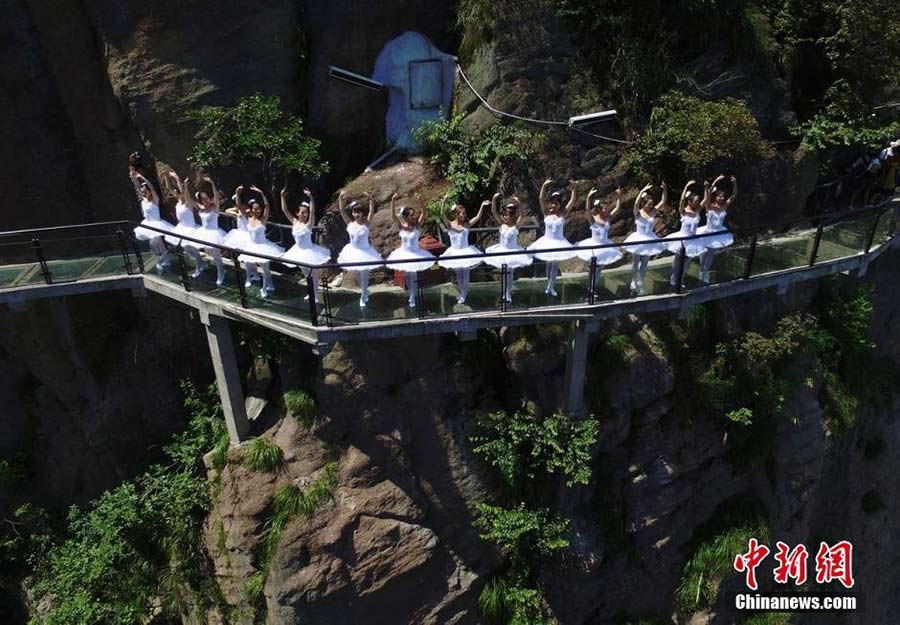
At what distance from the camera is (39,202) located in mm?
14711

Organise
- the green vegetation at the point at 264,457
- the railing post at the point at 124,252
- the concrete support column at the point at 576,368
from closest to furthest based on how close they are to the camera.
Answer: the concrete support column at the point at 576,368
the railing post at the point at 124,252
the green vegetation at the point at 264,457

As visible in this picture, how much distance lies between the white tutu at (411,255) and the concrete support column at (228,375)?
3.64 metres

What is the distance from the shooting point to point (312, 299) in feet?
34.3

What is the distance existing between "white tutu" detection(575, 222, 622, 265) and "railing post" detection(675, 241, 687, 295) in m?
1.12

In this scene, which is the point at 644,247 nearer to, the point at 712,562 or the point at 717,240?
the point at 717,240

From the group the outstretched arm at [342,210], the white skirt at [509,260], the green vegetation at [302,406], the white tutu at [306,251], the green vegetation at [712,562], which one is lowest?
the green vegetation at [712,562]

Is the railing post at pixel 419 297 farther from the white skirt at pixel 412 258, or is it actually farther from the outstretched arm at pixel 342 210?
the outstretched arm at pixel 342 210

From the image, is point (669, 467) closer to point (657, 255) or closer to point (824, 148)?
point (657, 255)

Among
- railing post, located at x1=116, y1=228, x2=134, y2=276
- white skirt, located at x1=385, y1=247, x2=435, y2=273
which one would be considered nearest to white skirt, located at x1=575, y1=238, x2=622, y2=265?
white skirt, located at x1=385, y1=247, x2=435, y2=273

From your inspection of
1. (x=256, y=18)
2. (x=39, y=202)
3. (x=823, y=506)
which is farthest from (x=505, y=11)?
(x=823, y=506)

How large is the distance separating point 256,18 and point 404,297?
24.7 ft

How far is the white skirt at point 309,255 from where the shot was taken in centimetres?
1069

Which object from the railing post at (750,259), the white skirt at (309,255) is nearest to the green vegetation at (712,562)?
the railing post at (750,259)

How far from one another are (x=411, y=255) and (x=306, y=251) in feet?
5.71
